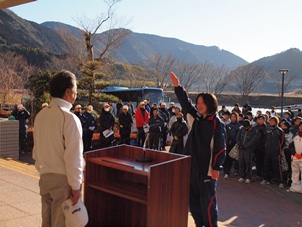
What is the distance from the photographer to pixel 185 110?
14.5 ft

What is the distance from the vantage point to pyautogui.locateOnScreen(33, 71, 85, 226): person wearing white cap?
3.06 metres

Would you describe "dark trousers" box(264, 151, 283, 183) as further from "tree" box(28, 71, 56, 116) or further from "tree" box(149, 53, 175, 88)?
"tree" box(149, 53, 175, 88)

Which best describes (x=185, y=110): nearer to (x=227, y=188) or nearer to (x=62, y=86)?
(x=62, y=86)

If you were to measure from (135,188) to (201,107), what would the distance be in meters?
1.14

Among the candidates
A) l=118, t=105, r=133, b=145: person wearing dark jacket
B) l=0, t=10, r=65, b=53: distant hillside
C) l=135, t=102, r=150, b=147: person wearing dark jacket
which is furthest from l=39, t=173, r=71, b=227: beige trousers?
l=0, t=10, r=65, b=53: distant hillside

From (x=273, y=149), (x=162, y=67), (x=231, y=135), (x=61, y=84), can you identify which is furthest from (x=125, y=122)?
(x=162, y=67)

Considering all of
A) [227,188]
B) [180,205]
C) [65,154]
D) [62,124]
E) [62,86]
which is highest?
[62,86]

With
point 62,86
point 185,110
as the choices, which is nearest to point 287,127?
point 185,110

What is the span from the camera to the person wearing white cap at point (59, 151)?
3.06 metres

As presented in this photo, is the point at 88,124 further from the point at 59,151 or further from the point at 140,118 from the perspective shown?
the point at 59,151

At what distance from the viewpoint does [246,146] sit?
973cm

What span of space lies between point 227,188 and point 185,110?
17.8 feet

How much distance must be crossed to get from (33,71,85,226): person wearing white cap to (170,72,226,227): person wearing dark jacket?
146cm

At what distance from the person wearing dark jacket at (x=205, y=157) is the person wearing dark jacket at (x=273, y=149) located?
5.75 metres
